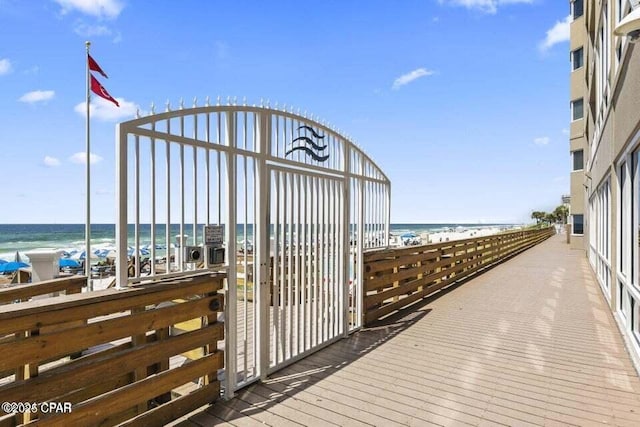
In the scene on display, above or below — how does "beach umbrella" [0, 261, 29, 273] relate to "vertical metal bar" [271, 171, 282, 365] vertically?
below

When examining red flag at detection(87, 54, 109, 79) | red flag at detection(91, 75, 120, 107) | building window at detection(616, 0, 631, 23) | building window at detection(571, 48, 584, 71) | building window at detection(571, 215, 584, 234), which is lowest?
building window at detection(571, 215, 584, 234)

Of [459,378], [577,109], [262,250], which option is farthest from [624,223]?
[577,109]

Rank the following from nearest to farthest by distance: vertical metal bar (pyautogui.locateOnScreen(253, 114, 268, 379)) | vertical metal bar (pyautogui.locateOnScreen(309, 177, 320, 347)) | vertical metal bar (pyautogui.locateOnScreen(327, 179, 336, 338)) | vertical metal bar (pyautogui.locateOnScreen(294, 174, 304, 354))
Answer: vertical metal bar (pyautogui.locateOnScreen(253, 114, 268, 379)) < vertical metal bar (pyautogui.locateOnScreen(294, 174, 304, 354)) < vertical metal bar (pyautogui.locateOnScreen(309, 177, 320, 347)) < vertical metal bar (pyautogui.locateOnScreen(327, 179, 336, 338))

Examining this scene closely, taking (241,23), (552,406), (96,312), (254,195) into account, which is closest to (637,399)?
(552,406)

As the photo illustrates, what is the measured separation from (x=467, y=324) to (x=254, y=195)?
11.1ft

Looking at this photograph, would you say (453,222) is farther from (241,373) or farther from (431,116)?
(241,373)

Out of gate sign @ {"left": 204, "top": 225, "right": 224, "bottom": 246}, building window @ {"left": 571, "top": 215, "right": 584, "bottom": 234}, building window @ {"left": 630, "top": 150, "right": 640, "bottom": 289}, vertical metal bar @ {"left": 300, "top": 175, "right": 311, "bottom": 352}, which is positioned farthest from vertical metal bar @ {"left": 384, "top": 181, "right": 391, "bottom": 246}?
building window @ {"left": 571, "top": 215, "right": 584, "bottom": 234}

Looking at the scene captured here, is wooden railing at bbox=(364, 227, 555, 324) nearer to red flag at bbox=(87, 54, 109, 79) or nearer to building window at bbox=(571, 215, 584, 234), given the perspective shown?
red flag at bbox=(87, 54, 109, 79)

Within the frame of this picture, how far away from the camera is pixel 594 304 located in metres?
5.94

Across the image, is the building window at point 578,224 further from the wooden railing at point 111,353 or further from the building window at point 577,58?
the wooden railing at point 111,353

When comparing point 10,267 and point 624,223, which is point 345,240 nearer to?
point 624,223

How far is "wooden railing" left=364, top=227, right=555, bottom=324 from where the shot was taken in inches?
195

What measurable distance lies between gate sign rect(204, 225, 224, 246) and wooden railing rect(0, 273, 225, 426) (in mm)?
235

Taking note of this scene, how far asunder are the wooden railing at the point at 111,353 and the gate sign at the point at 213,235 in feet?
0.77
